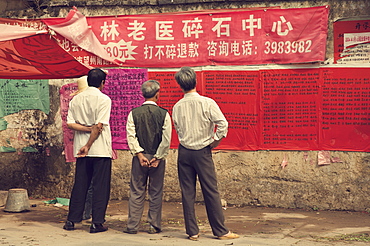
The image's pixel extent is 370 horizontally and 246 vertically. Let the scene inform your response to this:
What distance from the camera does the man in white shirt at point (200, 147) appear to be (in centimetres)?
621

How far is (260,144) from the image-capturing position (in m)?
8.25

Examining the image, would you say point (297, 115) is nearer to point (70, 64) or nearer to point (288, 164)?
point (288, 164)

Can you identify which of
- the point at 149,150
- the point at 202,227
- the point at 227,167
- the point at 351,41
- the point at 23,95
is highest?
the point at 351,41

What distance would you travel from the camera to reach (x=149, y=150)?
655 centimetres

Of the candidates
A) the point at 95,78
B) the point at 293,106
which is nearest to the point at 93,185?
the point at 95,78

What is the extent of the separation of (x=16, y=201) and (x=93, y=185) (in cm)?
176

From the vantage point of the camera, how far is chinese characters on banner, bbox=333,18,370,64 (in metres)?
7.71

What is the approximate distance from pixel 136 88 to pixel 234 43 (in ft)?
5.12

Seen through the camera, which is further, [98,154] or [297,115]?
[297,115]

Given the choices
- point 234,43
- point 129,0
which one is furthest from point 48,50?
point 234,43

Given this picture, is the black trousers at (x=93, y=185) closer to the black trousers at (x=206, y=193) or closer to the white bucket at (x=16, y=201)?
the black trousers at (x=206, y=193)

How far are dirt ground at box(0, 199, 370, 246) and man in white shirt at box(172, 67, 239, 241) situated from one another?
0.21 metres

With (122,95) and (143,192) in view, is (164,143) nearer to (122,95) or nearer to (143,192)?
(143,192)

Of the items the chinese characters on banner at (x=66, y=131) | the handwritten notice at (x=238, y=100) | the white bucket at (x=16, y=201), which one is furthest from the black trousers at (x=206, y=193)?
the chinese characters on banner at (x=66, y=131)
